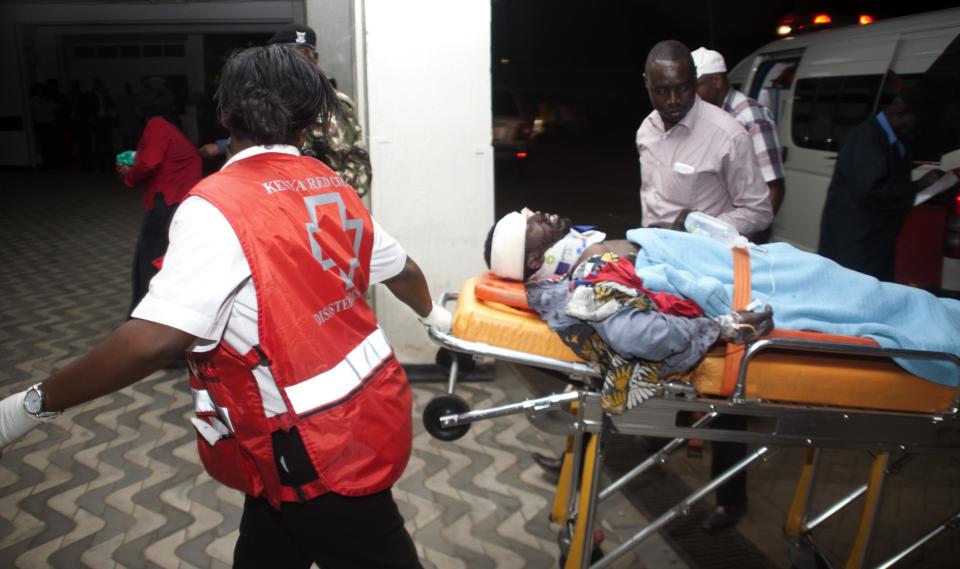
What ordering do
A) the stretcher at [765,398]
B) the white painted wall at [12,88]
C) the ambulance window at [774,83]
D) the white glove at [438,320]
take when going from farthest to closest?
1. the white painted wall at [12,88]
2. the ambulance window at [774,83]
3. the white glove at [438,320]
4. the stretcher at [765,398]

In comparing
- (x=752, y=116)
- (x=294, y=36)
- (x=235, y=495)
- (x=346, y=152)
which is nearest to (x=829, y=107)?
(x=752, y=116)

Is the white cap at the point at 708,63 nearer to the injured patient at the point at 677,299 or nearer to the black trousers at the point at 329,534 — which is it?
the injured patient at the point at 677,299

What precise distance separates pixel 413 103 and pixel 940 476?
11.0ft

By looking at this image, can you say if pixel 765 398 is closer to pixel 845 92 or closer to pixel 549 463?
pixel 549 463

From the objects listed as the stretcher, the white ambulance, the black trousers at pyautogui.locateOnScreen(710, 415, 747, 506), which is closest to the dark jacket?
the white ambulance

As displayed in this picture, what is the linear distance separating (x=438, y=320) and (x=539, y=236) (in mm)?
520

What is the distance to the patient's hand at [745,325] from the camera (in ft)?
7.78

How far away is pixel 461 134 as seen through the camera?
4586mm

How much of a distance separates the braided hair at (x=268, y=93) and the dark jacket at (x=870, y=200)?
10.4 feet

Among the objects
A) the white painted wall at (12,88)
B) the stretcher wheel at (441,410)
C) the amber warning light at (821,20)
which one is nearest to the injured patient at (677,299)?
the stretcher wheel at (441,410)

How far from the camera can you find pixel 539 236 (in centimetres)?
286

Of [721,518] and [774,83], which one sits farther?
[774,83]

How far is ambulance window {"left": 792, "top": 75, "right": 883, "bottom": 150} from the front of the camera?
19.4 ft

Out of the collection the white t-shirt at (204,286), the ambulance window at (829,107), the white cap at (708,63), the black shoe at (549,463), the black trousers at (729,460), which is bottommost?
the black shoe at (549,463)
